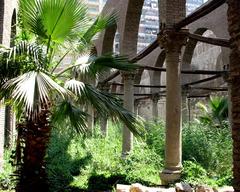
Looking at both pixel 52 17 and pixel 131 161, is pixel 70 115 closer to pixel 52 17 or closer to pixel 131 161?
pixel 52 17

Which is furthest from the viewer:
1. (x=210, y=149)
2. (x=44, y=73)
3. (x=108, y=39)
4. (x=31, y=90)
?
(x=108, y=39)

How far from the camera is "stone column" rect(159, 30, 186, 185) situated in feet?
31.8

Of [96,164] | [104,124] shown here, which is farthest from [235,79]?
[104,124]

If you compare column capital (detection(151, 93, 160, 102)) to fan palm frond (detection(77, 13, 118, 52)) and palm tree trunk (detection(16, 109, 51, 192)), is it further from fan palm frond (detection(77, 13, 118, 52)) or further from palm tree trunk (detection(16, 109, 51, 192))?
palm tree trunk (detection(16, 109, 51, 192))

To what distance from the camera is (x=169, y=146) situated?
31.9ft

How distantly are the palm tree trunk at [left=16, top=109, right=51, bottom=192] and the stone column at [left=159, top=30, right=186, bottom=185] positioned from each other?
3543 mm

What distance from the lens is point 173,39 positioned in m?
9.80

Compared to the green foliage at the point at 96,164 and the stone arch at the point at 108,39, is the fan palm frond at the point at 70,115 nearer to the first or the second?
the green foliage at the point at 96,164

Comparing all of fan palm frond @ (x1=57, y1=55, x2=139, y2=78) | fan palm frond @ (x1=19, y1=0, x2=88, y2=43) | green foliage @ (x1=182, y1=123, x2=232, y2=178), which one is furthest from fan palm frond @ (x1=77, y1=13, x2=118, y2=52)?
green foliage @ (x1=182, y1=123, x2=232, y2=178)

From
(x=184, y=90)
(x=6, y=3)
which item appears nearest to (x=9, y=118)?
(x=6, y=3)

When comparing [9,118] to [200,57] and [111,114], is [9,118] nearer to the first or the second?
[111,114]

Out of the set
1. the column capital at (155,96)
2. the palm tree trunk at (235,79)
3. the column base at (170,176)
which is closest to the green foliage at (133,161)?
the column base at (170,176)

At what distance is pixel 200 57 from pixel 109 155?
21.6 metres

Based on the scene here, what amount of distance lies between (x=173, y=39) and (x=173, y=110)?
1.80 meters
